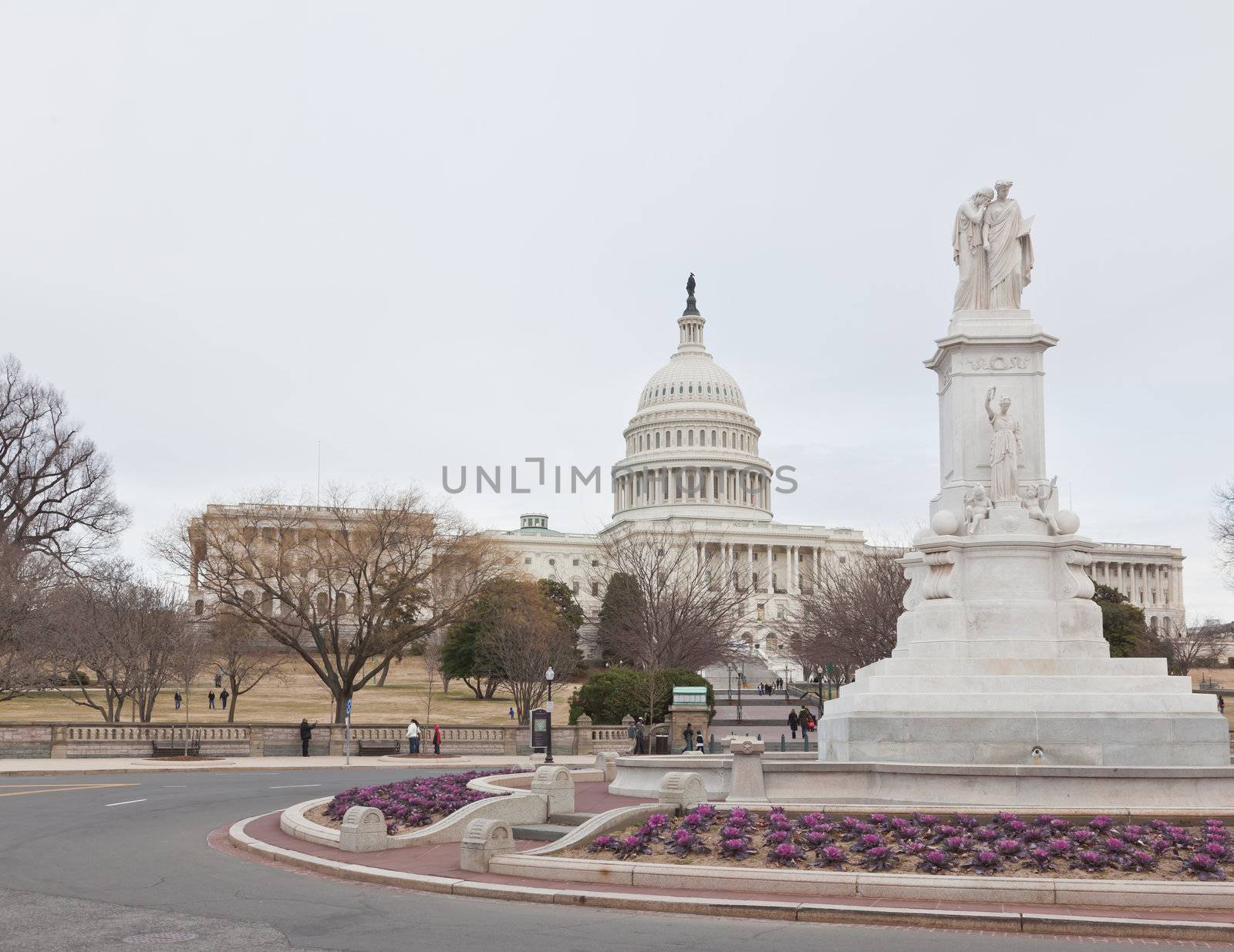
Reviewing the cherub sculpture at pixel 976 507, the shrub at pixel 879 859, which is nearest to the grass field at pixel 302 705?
the cherub sculpture at pixel 976 507

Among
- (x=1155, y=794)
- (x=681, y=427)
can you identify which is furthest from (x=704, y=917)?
(x=681, y=427)

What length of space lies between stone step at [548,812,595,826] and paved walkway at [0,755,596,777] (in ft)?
57.6

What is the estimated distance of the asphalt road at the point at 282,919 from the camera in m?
11.7

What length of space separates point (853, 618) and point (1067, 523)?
47.0 m

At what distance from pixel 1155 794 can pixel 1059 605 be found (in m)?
4.07

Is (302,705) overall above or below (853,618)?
below

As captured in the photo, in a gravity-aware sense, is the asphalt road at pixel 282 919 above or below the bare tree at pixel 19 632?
below

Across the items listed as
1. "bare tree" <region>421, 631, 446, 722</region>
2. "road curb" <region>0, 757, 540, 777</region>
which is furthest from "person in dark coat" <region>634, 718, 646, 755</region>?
"bare tree" <region>421, 631, 446, 722</region>

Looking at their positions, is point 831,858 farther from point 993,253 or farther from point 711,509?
point 711,509

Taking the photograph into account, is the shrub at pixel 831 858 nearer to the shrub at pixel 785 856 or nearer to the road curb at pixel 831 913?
the shrub at pixel 785 856

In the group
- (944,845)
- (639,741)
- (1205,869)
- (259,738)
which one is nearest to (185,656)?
(259,738)

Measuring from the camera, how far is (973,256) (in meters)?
23.0

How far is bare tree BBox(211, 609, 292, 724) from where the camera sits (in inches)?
2434

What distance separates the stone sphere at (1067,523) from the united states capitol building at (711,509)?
408ft
